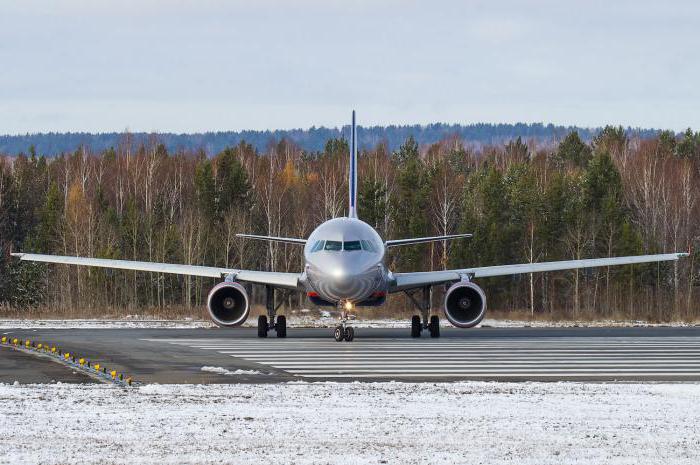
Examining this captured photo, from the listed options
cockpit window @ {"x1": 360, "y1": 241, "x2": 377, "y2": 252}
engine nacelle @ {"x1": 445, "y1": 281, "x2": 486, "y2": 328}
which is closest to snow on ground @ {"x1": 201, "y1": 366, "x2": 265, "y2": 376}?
cockpit window @ {"x1": 360, "y1": 241, "x2": 377, "y2": 252}

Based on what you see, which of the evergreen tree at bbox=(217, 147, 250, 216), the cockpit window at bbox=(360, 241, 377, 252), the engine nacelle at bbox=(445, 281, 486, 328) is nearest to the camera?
the cockpit window at bbox=(360, 241, 377, 252)

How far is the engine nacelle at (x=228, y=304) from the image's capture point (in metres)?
31.9

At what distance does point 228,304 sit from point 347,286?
4.95m

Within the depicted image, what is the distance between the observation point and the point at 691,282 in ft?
231

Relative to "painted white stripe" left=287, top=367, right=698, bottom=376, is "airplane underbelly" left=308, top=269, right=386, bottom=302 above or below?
above

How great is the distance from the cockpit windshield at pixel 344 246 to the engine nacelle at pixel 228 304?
10.6 feet

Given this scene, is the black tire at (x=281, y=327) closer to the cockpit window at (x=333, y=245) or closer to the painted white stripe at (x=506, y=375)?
the cockpit window at (x=333, y=245)

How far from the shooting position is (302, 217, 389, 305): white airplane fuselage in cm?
2880

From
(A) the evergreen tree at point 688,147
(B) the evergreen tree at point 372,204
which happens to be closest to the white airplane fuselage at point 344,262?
(B) the evergreen tree at point 372,204

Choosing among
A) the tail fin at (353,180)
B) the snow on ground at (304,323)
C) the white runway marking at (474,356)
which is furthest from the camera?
the snow on ground at (304,323)

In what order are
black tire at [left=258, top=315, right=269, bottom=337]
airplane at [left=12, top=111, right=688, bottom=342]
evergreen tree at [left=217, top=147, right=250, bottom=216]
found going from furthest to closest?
evergreen tree at [left=217, top=147, right=250, bottom=216]
black tire at [left=258, top=315, right=269, bottom=337]
airplane at [left=12, top=111, right=688, bottom=342]

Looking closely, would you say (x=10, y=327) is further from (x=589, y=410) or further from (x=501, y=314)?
(x=589, y=410)

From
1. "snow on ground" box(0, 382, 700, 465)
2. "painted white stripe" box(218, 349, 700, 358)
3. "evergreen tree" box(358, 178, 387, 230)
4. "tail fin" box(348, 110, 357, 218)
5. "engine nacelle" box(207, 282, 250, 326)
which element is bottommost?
"snow on ground" box(0, 382, 700, 465)

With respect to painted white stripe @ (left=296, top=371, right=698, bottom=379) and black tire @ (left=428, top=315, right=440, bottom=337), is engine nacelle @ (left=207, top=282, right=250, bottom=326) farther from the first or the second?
painted white stripe @ (left=296, top=371, right=698, bottom=379)
